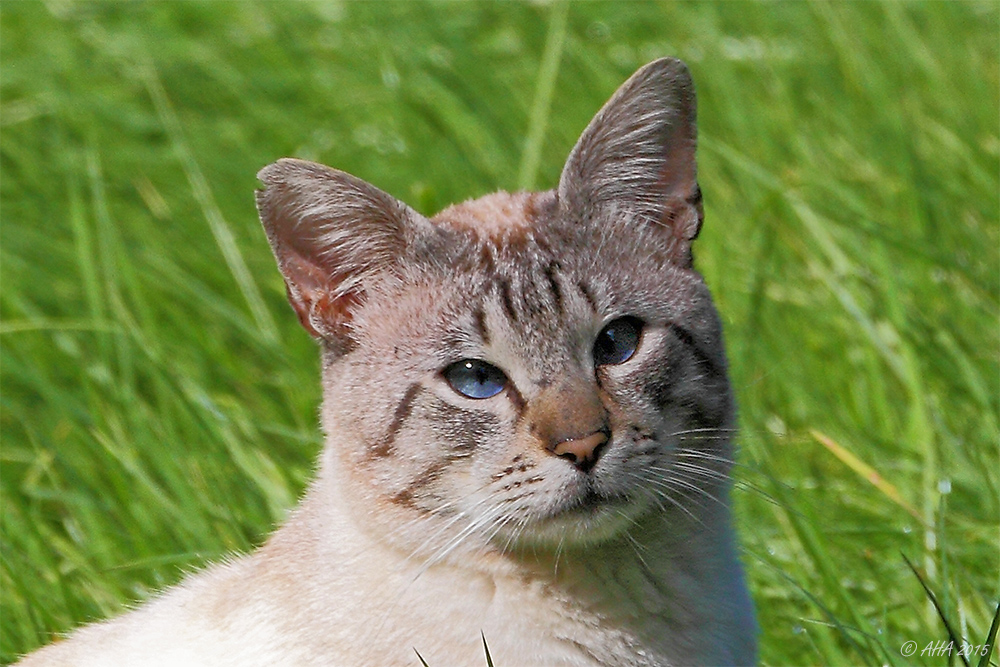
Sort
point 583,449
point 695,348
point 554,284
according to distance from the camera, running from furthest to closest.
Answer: point 695,348 < point 554,284 < point 583,449

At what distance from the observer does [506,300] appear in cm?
297

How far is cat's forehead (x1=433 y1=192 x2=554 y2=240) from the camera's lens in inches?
124

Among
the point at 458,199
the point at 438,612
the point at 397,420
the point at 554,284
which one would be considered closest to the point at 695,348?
the point at 554,284

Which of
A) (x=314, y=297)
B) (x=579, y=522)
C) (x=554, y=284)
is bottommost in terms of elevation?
(x=579, y=522)

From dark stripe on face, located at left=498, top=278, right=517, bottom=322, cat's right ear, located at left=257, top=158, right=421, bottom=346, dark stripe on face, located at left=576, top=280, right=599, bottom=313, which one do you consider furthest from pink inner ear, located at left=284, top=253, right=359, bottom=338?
dark stripe on face, located at left=576, top=280, right=599, bottom=313

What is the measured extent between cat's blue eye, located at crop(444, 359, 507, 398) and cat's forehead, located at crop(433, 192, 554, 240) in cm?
33

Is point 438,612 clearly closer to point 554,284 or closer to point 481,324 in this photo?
point 481,324

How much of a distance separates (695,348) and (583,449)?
0.51 m

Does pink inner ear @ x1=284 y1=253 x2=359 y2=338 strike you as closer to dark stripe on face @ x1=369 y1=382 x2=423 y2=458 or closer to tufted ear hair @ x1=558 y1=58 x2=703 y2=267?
dark stripe on face @ x1=369 y1=382 x2=423 y2=458

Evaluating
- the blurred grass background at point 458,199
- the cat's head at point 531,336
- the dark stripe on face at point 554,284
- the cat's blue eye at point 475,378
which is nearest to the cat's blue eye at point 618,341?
the cat's head at point 531,336

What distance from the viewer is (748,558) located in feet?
12.0

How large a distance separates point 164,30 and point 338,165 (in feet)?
5.95

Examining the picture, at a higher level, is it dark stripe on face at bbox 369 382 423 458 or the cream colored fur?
dark stripe on face at bbox 369 382 423 458

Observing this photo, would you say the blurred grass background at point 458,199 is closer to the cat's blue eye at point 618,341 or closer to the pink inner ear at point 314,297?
the cat's blue eye at point 618,341
